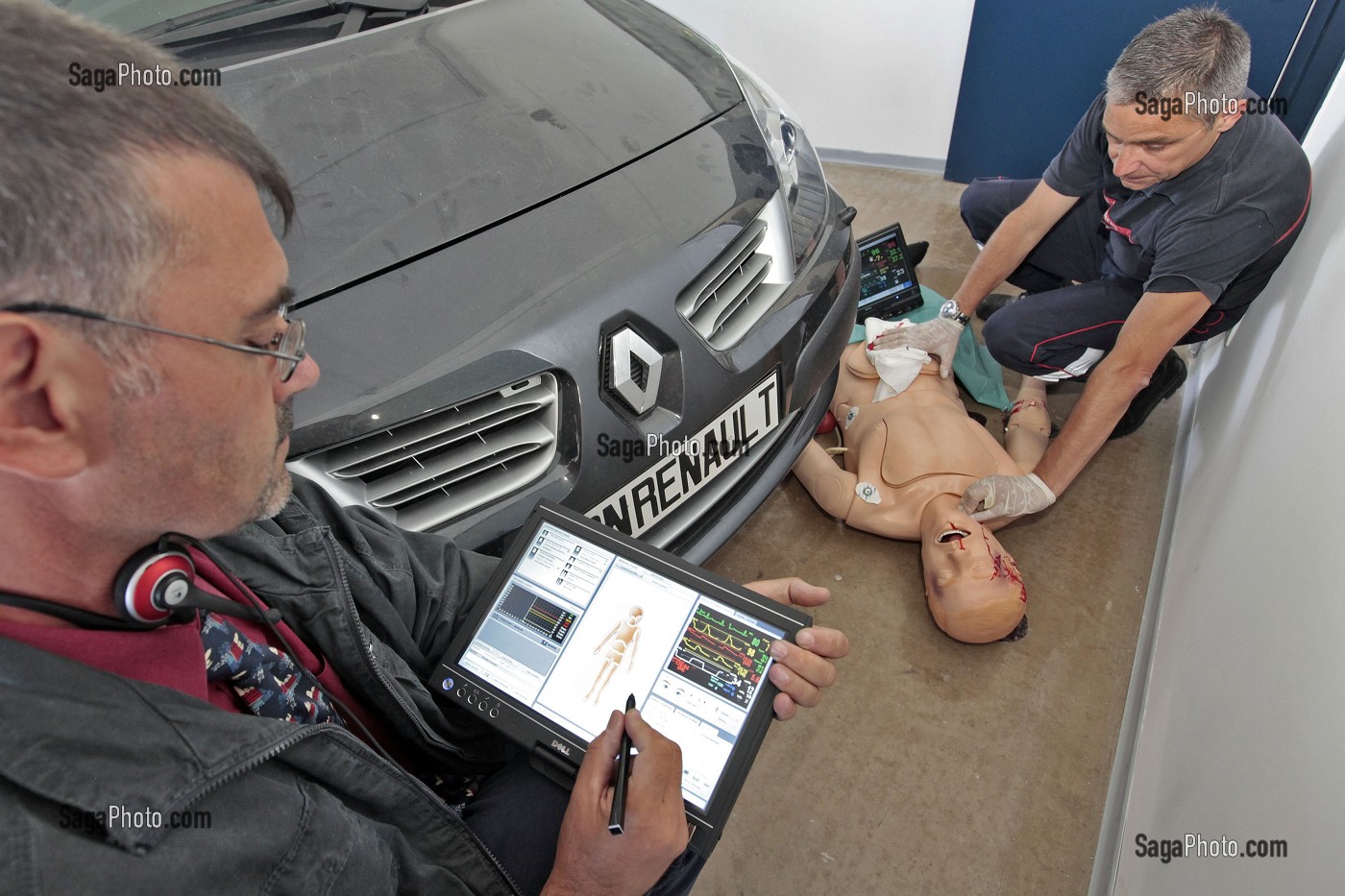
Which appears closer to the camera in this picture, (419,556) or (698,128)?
(419,556)

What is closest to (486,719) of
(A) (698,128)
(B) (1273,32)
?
(A) (698,128)

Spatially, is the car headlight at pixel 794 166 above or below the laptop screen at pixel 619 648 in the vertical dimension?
above

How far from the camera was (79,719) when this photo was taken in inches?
24.0

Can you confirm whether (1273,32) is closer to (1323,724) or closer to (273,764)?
(1323,724)

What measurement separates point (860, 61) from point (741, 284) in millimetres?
2212

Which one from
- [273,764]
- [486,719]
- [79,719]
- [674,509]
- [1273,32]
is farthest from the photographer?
[1273,32]

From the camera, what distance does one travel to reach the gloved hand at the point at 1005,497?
5.98ft

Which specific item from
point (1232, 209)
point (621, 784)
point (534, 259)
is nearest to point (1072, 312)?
point (1232, 209)

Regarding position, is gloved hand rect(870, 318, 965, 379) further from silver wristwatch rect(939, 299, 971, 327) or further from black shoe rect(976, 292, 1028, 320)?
black shoe rect(976, 292, 1028, 320)

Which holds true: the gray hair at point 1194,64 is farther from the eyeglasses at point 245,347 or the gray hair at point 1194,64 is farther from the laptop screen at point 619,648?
the eyeglasses at point 245,347

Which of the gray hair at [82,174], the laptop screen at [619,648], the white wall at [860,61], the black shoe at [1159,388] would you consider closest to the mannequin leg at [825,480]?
the black shoe at [1159,388]

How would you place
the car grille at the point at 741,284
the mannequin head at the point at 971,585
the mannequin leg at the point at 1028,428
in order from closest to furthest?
the car grille at the point at 741,284 < the mannequin head at the point at 971,585 < the mannequin leg at the point at 1028,428

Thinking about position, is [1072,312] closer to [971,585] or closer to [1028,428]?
[1028,428]

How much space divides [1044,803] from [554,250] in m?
1.34
